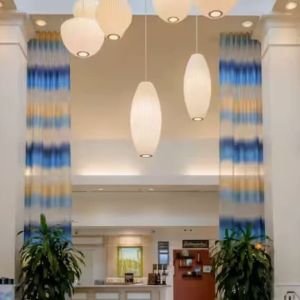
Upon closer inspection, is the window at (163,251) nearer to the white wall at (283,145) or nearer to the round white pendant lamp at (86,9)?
the white wall at (283,145)

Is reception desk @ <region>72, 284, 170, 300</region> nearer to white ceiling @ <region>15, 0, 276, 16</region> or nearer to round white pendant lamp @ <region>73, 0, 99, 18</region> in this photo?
white ceiling @ <region>15, 0, 276, 16</region>

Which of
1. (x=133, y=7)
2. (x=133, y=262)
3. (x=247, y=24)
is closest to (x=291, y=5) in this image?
(x=247, y=24)

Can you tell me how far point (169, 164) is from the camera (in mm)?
11617

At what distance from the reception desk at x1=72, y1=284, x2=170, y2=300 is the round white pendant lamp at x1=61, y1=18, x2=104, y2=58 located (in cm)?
810

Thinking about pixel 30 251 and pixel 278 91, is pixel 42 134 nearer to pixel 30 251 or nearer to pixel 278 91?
pixel 30 251

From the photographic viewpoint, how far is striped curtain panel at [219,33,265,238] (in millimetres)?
6934

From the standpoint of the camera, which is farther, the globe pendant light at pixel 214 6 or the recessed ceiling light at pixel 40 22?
the recessed ceiling light at pixel 40 22

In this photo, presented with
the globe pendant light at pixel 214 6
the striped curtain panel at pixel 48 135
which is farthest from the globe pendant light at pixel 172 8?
the striped curtain panel at pixel 48 135

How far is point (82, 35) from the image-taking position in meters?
3.83

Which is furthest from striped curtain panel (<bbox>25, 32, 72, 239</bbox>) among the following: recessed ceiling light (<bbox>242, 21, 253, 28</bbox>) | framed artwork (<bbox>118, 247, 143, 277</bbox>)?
framed artwork (<bbox>118, 247, 143, 277</bbox>)

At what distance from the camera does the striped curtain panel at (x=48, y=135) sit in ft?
22.8

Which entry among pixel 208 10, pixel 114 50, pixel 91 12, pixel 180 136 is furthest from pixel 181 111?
pixel 208 10

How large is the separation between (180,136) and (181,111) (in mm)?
1082

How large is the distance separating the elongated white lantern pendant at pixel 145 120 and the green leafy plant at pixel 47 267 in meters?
2.57
